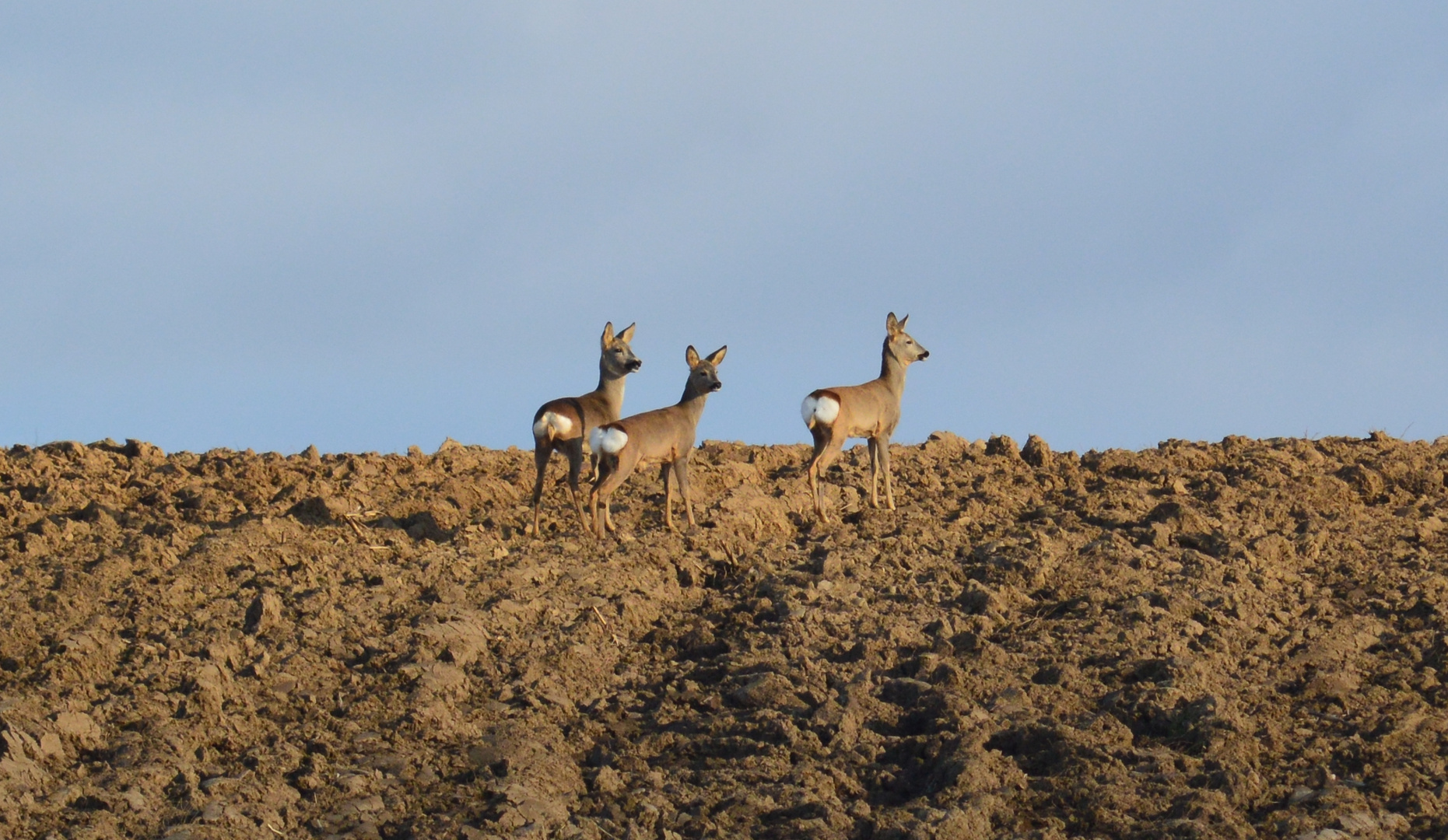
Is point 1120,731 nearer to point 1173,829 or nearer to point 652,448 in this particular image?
point 1173,829

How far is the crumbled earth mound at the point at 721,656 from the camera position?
8211mm

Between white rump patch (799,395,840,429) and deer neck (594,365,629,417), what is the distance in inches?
70.3

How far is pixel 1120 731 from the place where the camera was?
8820 millimetres

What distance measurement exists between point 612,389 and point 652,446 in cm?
162

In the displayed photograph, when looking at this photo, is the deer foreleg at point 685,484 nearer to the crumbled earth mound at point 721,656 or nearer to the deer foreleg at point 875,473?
the crumbled earth mound at point 721,656

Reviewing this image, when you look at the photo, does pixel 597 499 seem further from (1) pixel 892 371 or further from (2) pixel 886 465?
(1) pixel 892 371

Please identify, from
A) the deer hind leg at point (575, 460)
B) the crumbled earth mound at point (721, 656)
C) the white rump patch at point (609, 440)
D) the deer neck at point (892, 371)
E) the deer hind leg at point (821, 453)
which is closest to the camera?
the crumbled earth mound at point (721, 656)

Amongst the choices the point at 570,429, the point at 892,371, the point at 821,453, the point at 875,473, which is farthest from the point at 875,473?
the point at 570,429

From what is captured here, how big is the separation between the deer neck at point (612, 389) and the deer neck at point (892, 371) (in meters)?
2.67

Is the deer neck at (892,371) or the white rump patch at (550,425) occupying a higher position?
the deer neck at (892,371)

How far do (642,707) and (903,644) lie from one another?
1883 millimetres

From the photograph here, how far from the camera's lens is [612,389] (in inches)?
557

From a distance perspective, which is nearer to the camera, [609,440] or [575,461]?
[609,440]

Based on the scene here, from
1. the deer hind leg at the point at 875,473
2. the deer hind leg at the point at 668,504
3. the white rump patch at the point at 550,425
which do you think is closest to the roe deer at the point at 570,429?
the white rump patch at the point at 550,425
